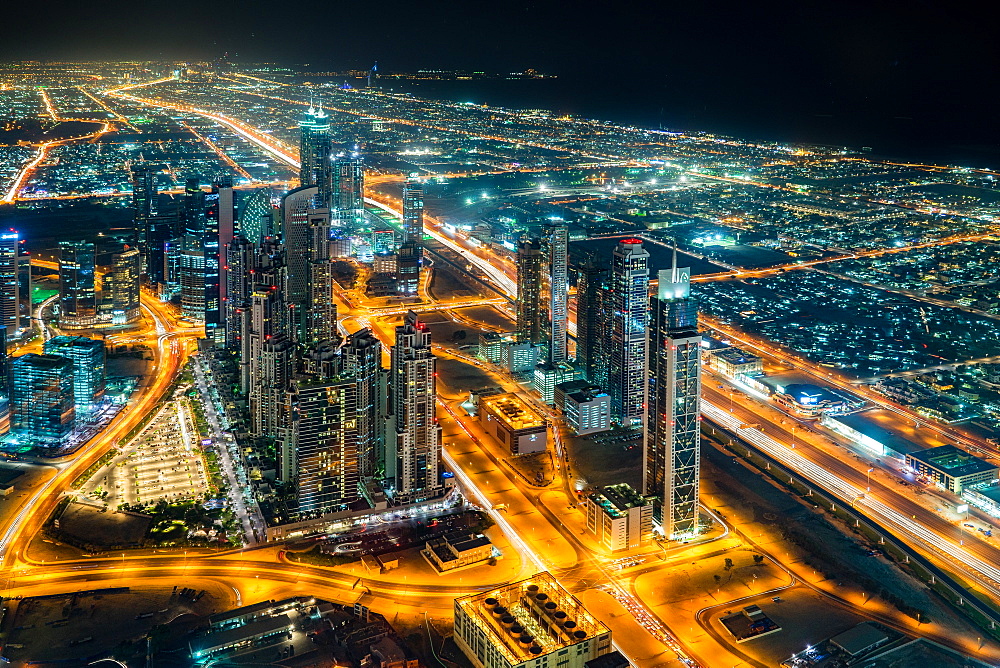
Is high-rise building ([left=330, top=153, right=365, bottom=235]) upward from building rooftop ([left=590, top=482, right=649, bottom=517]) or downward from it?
upward

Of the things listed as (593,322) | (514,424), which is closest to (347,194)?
(593,322)

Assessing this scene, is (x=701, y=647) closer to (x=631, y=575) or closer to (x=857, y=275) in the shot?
(x=631, y=575)

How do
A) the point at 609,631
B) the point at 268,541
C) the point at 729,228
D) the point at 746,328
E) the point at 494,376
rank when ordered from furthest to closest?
the point at 729,228, the point at 746,328, the point at 494,376, the point at 268,541, the point at 609,631

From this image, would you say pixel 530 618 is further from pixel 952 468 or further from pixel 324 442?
pixel 952 468

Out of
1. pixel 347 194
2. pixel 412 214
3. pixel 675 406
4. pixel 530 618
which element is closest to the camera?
pixel 530 618

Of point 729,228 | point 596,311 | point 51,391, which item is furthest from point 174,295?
point 729,228

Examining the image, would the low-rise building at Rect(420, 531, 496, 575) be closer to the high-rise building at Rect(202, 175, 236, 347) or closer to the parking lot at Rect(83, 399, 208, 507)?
the parking lot at Rect(83, 399, 208, 507)

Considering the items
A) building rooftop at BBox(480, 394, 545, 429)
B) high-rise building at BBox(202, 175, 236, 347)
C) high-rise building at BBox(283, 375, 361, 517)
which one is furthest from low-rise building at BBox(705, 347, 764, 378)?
high-rise building at BBox(202, 175, 236, 347)
